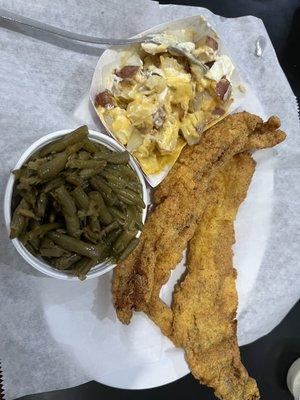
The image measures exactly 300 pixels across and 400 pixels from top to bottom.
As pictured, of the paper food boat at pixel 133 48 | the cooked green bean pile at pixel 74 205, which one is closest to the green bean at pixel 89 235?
the cooked green bean pile at pixel 74 205

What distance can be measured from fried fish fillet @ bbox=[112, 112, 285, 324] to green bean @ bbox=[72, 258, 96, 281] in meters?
0.26

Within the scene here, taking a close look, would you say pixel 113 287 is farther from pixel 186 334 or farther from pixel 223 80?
pixel 223 80

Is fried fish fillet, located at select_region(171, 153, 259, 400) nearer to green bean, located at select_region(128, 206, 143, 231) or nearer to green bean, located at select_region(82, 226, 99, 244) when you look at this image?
green bean, located at select_region(128, 206, 143, 231)

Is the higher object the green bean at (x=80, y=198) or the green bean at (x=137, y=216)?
the green bean at (x=80, y=198)

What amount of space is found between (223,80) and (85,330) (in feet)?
3.62

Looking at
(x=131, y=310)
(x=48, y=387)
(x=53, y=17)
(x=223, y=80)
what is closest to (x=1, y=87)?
(x=53, y=17)

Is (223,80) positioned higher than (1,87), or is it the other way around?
(223,80)

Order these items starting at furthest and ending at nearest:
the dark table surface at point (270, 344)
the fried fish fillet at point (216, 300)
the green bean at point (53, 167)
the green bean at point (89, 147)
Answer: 1. the dark table surface at point (270, 344)
2. the fried fish fillet at point (216, 300)
3. the green bean at point (89, 147)
4. the green bean at point (53, 167)

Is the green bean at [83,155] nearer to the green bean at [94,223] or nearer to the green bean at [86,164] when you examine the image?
the green bean at [86,164]

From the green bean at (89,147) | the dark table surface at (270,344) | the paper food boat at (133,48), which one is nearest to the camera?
the green bean at (89,147)

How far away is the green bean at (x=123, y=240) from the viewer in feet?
6.18

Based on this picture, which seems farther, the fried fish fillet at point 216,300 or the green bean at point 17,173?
the fried fish fillet at point 216,300

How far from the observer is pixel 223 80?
210cm

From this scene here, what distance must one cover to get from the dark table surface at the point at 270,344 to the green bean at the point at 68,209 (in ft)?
2.96
